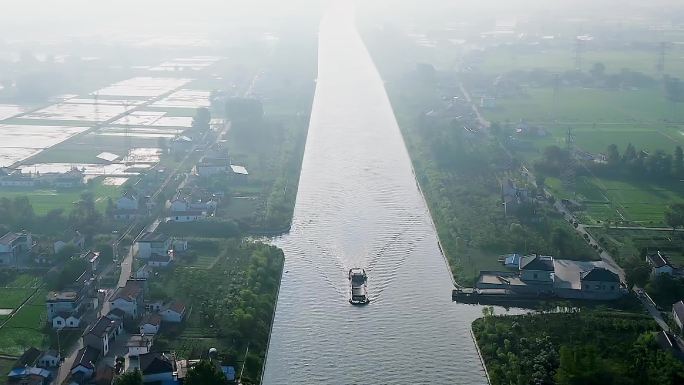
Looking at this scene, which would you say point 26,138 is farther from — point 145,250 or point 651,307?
point 651,307

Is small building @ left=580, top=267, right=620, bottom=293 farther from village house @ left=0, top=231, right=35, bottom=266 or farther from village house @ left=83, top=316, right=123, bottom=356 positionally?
village house @ left=0, top=231, right=35, bottom=266

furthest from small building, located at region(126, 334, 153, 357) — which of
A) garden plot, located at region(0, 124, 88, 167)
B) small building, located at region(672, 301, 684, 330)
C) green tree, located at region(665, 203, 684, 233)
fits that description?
garden plot, located at region(0, 124, 88, 167)

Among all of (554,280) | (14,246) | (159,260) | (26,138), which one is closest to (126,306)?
(159,260)

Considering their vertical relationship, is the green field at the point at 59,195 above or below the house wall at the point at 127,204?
below

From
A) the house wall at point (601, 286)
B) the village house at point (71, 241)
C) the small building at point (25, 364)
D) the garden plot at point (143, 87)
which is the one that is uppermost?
the house wall at point (601, 286)

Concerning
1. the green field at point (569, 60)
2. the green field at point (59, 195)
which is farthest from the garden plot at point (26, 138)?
the green field at point (569, 60)

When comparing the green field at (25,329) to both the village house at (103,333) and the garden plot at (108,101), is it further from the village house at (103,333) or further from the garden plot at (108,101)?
the garden plot at (108,101)

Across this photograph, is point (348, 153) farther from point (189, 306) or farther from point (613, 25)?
point (613, 25)
